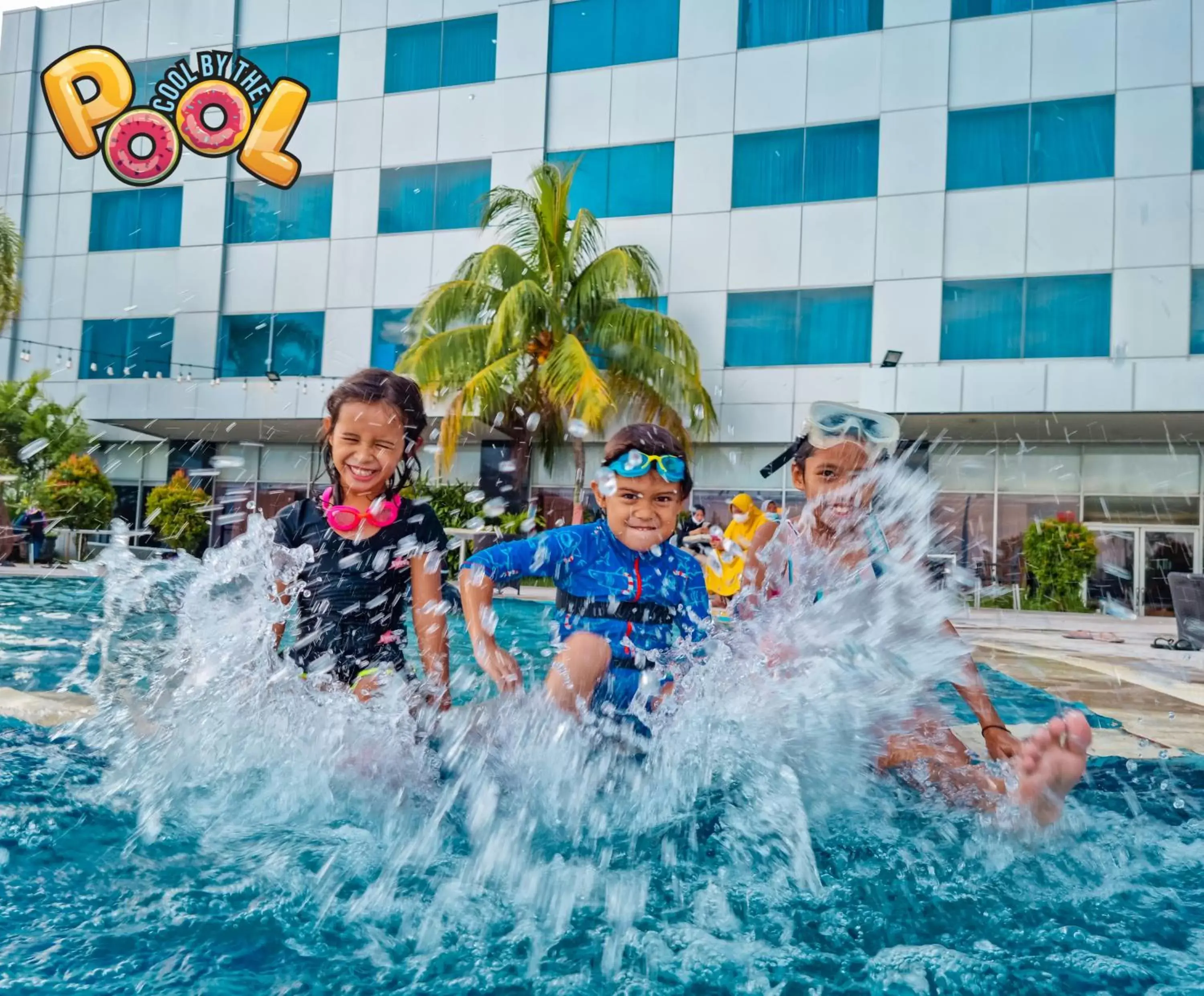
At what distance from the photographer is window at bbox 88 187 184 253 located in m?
21.4

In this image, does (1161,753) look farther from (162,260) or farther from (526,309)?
(162,260)

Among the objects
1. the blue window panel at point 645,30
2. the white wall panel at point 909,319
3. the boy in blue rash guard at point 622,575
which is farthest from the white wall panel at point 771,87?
the boy in blue rash guard at point 622,575

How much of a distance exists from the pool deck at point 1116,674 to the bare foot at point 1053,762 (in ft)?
5.48

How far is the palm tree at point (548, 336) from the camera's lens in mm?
15438

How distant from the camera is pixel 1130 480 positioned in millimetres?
16422

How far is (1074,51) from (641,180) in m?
8.29

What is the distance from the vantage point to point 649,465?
305 cm

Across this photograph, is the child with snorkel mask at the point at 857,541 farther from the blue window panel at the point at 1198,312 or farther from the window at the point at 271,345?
the window at the point at 271,345

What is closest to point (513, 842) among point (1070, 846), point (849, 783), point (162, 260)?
point (849, 783)

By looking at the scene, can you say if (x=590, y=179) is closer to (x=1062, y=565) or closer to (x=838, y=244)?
(x=838, y=244)

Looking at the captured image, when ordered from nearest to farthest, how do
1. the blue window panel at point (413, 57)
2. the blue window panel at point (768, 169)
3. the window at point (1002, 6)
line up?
the window at point (1002, 6) → the blue window panel at point (768, 169) → the blue window panel at point (413, 57)

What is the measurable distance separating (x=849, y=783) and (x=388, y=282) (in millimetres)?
18355

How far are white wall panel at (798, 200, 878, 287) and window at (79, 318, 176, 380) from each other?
1457 cm

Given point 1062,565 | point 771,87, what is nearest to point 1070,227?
point 1062,565
